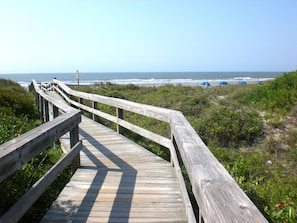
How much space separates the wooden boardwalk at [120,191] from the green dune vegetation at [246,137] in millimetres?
364

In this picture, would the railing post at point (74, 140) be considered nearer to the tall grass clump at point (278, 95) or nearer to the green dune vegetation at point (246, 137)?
the green dune vegetation at point (246, 137)

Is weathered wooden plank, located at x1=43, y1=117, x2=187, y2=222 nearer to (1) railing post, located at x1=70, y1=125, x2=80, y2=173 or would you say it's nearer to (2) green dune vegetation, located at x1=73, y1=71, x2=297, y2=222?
(1) railing post, located at x1=70, y1=125, x2=80, y2=173

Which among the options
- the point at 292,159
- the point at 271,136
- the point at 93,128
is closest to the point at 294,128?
the point at 271,136

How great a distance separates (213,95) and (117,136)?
301 inches

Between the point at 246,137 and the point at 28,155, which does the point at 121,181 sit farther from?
the point at 246,137

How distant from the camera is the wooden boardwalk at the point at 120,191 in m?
2.95

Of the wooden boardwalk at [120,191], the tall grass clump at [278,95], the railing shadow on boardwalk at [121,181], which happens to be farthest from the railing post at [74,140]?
the tall grass clump at [278,95]

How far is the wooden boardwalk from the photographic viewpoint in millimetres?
2947

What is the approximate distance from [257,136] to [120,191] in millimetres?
5508

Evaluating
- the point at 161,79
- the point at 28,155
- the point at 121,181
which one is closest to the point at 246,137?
the point at 121,181

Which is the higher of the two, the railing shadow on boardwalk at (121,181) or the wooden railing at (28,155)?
the wooden railing at (28,155)

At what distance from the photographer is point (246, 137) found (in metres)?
7.79

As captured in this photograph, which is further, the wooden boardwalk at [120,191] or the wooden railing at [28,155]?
the wooden boardwalk at [120,191]

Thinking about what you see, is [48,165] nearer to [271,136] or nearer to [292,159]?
[292,159]
